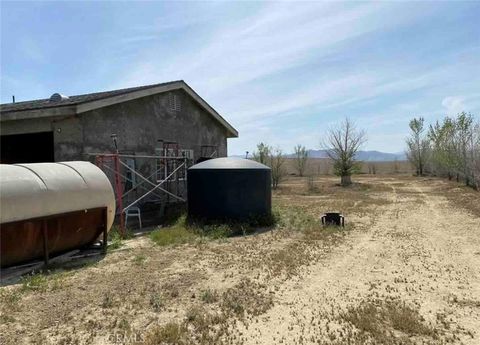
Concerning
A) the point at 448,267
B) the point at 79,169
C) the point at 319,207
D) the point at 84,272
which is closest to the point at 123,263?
the point at 84,272

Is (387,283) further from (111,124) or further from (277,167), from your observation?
(277,167)

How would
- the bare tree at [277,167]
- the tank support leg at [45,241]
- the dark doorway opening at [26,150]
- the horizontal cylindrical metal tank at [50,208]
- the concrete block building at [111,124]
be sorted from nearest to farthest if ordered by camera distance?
1. the horizontal cylindrical metal tank at [50,208]
2. the tank support leg at [45,241]
3. the concrete block building at [111,124]
4. the dark doorway opening at [26,150]
5. the bare tree at [277,167]

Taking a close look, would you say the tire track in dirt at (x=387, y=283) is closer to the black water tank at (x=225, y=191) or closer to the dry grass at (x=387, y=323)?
the dry grass at (x=387, y=323)

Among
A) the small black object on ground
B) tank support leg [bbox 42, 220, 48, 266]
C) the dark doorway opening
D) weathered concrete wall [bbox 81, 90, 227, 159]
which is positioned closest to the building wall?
weathered concrete wall [bbox 81, 90, 227, 159]

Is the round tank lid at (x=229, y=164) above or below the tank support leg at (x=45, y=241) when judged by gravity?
above

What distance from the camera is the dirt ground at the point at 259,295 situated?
5.11 meters

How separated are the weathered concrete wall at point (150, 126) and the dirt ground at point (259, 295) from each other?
3.76m

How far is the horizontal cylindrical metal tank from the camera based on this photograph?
24.2ft

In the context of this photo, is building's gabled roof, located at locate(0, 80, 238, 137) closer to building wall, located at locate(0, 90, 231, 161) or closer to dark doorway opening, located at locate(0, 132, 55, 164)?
building wall, located at locate(0, 90, 231, 161)

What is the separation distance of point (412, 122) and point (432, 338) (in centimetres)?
5625

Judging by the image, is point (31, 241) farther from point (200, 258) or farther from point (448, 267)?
point (448, 267)

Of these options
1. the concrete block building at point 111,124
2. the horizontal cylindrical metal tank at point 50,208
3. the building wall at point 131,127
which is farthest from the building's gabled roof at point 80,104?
the horizontal cylindrical metal tank at point 50,208

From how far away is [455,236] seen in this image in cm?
1191

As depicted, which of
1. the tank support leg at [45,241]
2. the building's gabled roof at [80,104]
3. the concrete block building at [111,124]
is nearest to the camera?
the tank support leg at [45,241]
